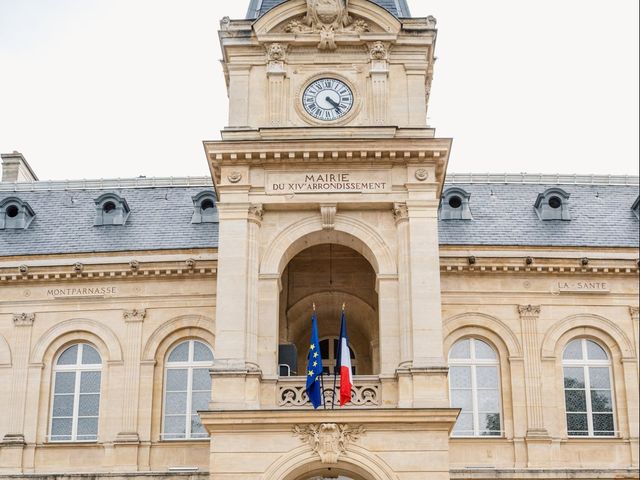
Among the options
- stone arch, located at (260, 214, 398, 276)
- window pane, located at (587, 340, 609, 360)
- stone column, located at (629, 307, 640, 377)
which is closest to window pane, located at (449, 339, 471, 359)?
window pane, located at (587, 340, 609, 360)

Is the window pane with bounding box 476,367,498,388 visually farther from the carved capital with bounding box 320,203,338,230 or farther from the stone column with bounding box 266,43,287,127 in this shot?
the stone column with bounding box 266,43,287,127

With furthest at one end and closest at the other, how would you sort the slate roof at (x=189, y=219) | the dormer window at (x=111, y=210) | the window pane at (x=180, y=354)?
the dormer window at (x=111, y=210) < the slate roof at (x=189, y=219) < the window pane at (x=180, y=354)

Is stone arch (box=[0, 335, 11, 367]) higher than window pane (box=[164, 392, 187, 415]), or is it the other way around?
stone arch (box=[0, 335, 11, 367])

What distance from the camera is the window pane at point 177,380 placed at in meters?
30.9

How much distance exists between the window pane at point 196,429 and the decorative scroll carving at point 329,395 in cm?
552

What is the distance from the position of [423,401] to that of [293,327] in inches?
267

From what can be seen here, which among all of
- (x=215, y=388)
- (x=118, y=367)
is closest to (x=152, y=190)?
(x=118, y=367)

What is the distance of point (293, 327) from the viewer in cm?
3097

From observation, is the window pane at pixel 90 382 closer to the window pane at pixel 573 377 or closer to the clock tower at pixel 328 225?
the clock tower at pixel 328 225

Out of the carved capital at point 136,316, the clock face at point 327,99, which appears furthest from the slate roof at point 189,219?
the clock face at point 327,99

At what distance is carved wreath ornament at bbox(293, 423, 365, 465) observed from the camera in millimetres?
24672

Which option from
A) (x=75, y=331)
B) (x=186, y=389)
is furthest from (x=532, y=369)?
(x=75, y=331)

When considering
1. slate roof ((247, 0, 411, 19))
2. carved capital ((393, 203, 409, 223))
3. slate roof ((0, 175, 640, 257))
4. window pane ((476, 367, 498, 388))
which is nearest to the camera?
carved capital ((393, 203, 409, 223))

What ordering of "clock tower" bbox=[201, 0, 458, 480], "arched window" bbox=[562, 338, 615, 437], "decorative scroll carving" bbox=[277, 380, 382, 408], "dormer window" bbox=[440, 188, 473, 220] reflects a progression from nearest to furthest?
1. "clock tower" bbox=[201, 0, 458, 480]
2. "decorative scroll carving" bbox=[277, 380, 382, 408]
3. "arched window" bbox=[562, 338, 615, 437]
4. "dormer window" bbox=[440, 188, 473, 220]
